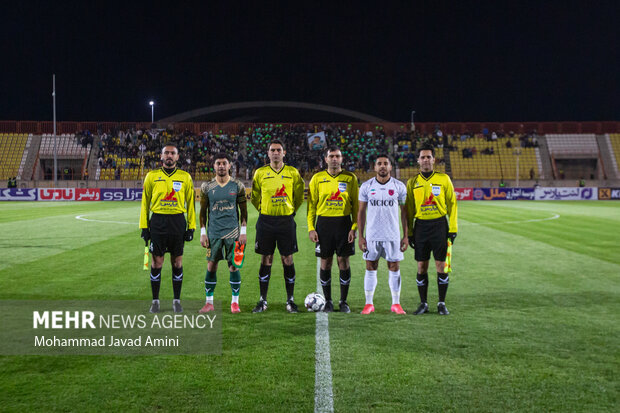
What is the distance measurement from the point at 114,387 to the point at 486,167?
46971 millimetres

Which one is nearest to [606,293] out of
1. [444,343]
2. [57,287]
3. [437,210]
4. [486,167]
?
[437,210]

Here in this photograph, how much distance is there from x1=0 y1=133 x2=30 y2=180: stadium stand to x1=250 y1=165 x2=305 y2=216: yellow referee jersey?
44268mm

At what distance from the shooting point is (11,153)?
45.6 meters

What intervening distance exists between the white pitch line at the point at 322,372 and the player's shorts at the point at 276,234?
1006mm

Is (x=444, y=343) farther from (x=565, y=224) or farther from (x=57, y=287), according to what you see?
(x=565, y=224)

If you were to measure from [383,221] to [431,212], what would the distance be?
60 cm

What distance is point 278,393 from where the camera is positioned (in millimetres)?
3953

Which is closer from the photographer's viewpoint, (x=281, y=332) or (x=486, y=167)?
(x=281, y=332)

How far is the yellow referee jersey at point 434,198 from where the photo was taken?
249 inches

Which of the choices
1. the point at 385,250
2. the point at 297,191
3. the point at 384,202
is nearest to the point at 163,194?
the point at 297,191

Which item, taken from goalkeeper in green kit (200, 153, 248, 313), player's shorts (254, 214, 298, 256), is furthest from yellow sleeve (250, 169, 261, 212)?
player's shorts (254, 214, 298, 256)

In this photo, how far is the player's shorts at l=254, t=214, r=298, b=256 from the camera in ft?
21.1

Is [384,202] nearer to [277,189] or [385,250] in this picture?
[385,250]

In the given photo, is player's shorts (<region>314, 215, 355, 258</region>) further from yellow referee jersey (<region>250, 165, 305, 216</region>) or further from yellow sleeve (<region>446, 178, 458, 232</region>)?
yellow sleeve (<region>446, 178, 458, 232</region>)
